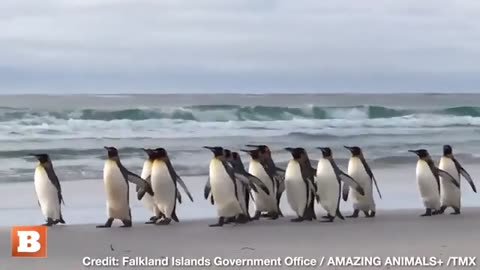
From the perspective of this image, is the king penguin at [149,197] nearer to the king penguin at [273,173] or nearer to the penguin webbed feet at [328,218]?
the king penguin at [273,173]

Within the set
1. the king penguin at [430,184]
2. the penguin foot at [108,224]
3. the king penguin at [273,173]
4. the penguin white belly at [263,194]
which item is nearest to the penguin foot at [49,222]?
the penguin foot at [108,224]

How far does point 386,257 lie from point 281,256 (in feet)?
2.64

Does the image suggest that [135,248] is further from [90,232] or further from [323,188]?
[323,188]

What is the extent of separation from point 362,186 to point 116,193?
262 centimetres

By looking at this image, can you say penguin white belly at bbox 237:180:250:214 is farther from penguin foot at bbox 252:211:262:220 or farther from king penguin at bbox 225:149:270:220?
penguin foot at bbox 252:211:262:220

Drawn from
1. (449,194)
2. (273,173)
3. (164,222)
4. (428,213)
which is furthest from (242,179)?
(449,194)

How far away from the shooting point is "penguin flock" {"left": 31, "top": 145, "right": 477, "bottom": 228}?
1009 centimetres

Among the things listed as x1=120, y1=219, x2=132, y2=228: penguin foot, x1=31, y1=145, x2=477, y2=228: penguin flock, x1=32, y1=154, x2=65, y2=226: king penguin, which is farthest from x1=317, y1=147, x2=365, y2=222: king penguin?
x1=32, y1=154, x2=65, y2=226: king penguin

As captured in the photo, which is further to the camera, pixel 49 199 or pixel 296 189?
pixel 296 189

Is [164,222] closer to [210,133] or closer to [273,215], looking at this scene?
[273,215]

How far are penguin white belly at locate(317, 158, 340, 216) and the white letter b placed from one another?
3049 mm

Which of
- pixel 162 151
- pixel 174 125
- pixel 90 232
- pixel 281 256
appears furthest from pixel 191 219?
pixel 174 125

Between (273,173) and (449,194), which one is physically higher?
(273,173)

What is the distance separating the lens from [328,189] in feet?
34.4
